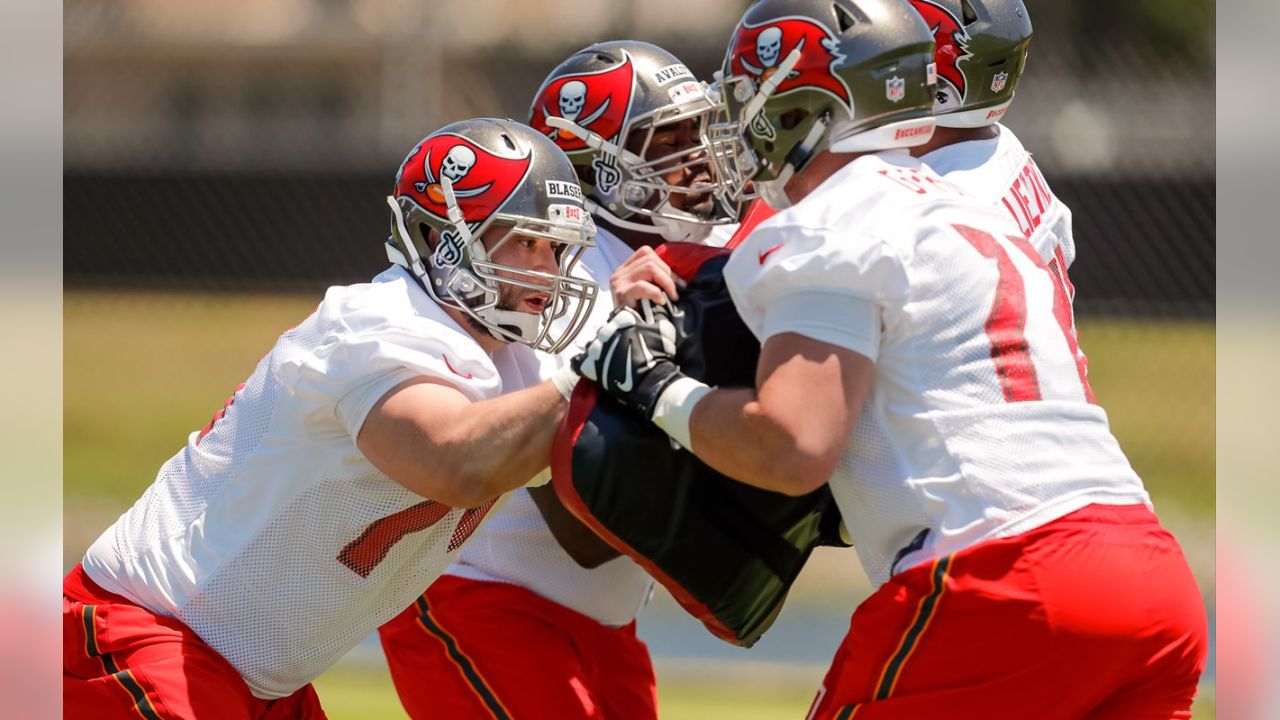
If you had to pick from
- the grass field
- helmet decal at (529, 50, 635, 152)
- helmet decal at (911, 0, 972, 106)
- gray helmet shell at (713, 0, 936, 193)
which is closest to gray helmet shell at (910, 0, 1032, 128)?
helmet decal at (911, 0, 972, 106)

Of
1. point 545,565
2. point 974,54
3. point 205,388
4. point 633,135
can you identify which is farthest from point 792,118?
point 205,388

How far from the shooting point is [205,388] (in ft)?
41.2

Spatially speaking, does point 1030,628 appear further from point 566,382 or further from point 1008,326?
point 566,382

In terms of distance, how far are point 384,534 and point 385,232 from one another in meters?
8.90

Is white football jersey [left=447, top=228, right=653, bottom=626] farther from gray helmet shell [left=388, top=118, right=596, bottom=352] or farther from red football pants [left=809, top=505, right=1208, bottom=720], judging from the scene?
red football pants [left=809, top=505, right=1208, bottom=720]

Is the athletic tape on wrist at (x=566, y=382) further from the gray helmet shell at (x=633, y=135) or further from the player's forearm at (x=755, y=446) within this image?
the gray helmet shell at (x=633, y=135)

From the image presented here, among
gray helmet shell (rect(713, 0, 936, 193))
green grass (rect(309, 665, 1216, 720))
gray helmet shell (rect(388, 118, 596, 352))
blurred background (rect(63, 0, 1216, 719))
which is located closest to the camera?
gray helmet shell (rect(713, 0, 936, 193))

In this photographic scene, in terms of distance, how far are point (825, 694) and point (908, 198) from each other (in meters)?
0.85

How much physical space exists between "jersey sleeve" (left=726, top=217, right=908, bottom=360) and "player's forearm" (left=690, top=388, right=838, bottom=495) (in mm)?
130

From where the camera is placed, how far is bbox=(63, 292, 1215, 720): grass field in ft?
34.5

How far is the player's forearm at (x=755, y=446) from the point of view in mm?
2371
